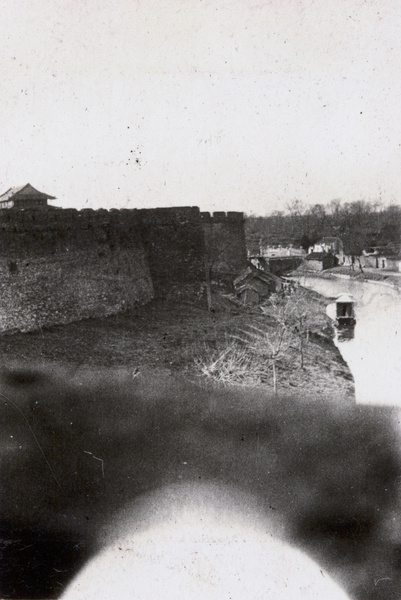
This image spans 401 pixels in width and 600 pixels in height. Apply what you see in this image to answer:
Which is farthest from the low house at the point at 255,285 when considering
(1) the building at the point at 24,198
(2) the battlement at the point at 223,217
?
(1) the building at the point at 24,198

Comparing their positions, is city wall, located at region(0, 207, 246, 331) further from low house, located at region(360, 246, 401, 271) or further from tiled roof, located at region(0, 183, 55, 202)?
low house, located at region(360, 246, 401, 271)

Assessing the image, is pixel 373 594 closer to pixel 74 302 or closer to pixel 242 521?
pixel 242 521

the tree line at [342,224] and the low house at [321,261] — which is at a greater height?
the tree line at [342,224]

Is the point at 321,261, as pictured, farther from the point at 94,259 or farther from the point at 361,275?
the point at 94,259

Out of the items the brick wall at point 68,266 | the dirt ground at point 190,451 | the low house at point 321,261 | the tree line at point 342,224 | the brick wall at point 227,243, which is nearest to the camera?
the dirt ground at point 190,451

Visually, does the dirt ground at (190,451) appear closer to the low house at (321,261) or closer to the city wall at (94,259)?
the low house at (321,261)

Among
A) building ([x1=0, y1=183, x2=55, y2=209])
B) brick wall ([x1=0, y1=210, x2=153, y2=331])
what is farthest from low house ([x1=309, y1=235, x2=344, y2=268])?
building ([x1=0, y1=183, x2=55, y2=209])

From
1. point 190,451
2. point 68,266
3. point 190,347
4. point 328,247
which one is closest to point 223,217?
point 328,247
